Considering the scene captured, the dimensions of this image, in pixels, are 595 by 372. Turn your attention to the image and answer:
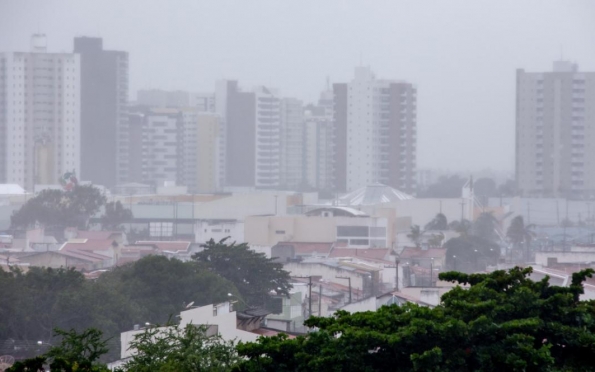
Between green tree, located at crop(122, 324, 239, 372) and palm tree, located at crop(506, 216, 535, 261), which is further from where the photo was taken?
palm tree, located at crop(506, 216, 535, 261)

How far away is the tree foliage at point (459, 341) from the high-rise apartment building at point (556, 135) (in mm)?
42122

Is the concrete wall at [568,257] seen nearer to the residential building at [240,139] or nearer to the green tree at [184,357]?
the green tree at [184,357]

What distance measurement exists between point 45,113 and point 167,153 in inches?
338

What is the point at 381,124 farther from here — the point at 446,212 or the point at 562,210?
the point at 446,212

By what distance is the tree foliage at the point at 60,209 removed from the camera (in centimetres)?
3472

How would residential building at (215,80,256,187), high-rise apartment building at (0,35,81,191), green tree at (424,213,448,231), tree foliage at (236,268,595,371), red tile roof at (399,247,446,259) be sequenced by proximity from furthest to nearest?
residential building at (215,80,256,187) < high-rise apartment building at (0,35,81,191) < green tree at (424,213,448,231) < red tile roof at (399,247,446,259) < tree foliage at (236,268,595,371)

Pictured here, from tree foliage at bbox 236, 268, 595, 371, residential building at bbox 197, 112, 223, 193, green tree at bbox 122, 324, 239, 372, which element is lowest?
green tree at bbox 122, 324, 239, 372

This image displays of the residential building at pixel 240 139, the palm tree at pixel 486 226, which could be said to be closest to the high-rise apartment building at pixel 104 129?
the residential building at pixel 240 139

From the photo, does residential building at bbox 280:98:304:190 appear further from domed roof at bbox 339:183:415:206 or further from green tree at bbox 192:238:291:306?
Result: green tree at bbox 192:238:291:306

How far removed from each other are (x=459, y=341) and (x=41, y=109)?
4771cm

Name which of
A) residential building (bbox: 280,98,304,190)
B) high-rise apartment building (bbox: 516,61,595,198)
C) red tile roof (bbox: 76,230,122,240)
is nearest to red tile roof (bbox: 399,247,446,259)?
red tile roof (bbox: 76,230,122,240)

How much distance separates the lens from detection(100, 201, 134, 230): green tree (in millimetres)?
35469

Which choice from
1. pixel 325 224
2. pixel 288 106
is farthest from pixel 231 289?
pixel 288 106

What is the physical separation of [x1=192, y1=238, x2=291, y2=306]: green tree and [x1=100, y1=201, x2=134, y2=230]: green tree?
17.4m
